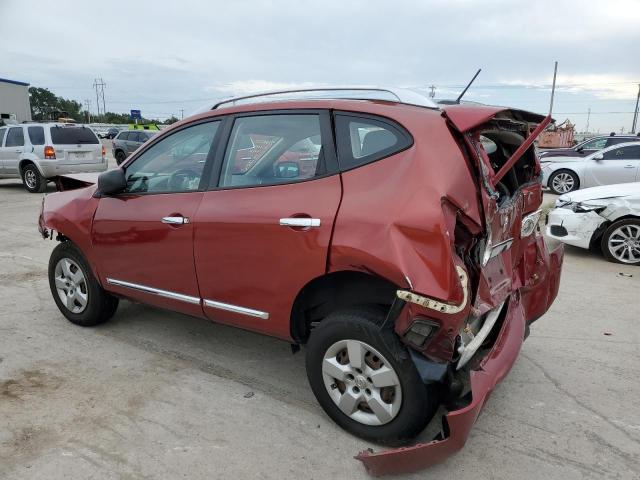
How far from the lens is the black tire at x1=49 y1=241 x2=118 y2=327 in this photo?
162 inches

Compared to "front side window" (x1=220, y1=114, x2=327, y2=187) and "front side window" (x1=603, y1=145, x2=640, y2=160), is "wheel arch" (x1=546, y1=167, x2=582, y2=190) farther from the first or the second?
"front side window" (x1=220, y1=114, x2=327, y2=187)

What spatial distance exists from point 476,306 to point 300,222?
3.29 ft

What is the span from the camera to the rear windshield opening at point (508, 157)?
3.20 m

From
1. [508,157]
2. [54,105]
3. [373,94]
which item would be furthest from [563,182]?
[54,105]

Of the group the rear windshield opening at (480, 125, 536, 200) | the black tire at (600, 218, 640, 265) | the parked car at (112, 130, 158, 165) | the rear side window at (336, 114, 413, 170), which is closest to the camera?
the rear side window at (336, 114, 413, 170)

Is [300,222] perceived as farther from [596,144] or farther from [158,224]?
[596,144]

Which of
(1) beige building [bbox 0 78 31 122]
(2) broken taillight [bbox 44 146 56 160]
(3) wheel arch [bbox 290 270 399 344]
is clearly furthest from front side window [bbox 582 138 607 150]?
(1) beige building [bbox 0 78 31 122]

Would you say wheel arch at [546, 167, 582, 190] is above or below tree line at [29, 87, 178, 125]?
below

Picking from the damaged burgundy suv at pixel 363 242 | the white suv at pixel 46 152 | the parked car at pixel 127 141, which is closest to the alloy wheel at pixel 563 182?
the damaged burgundy suv at pixel 363 242

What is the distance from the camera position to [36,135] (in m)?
13.0

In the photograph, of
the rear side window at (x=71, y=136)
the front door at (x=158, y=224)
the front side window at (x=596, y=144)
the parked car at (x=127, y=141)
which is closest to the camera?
the front door at (x=158, y=224)

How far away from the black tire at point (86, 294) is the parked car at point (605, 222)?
567 centimetres

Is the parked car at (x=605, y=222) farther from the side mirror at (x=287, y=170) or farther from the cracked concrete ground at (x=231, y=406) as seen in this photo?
the side mirror at (x=287, y=170)

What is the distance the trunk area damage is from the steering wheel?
1.70 m
